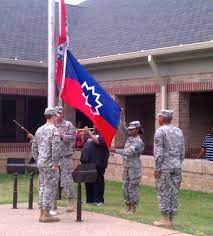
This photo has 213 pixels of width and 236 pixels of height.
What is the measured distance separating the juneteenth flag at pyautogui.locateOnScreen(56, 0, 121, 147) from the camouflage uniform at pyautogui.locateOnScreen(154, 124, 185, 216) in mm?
1594

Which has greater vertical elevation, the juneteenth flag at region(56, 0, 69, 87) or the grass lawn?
the juneteenth flag at region(56, 0, 69, 87)

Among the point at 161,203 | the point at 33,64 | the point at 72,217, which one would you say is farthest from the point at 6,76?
the point at 161,203

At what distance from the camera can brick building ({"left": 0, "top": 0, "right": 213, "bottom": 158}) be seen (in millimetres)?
14484

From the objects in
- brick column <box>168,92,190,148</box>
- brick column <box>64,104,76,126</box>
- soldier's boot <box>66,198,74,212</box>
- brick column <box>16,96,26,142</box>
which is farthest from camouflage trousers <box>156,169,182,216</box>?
brick column <box>16,96,26,142</box>

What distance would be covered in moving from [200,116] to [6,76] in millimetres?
5757

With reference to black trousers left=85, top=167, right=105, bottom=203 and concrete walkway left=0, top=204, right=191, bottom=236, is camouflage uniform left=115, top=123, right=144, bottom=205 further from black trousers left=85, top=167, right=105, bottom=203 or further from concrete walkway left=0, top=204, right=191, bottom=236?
black trousers left=85, top=167, right=105, bottom=203

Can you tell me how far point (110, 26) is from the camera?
1878 cm

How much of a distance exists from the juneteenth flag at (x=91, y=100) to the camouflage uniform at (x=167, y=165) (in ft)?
5.23

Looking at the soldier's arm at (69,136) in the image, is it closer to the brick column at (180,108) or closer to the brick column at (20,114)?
the brick column at (180,108)

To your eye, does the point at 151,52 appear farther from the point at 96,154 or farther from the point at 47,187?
the point at 47,187

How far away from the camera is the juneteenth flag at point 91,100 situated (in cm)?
1010

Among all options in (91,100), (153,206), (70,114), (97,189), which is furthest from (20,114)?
(91,100)

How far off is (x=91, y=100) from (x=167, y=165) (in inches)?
83.6

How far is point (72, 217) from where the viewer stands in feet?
31.6
